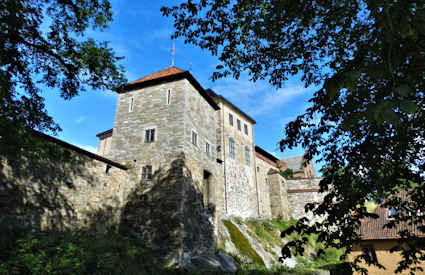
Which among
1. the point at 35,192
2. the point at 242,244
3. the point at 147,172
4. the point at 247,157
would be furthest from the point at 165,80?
the point at 247,157

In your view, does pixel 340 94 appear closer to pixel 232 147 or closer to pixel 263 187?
pixel 232 147

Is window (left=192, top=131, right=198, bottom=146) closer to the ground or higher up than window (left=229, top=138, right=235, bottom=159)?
closer to the ground

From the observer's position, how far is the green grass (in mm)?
13802

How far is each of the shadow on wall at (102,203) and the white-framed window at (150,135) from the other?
182 cm

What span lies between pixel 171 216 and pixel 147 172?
2.67 metres

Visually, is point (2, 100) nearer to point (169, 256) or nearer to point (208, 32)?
point (208, 32)

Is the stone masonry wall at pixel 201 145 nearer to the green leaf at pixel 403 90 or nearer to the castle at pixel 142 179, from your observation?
the castle at pixel 142 179

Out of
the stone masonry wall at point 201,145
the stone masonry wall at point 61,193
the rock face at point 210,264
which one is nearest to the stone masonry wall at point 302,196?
the stone masonry wall at point 201,145

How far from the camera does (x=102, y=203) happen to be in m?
10.8

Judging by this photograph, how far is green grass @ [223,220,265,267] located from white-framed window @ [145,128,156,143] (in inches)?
280

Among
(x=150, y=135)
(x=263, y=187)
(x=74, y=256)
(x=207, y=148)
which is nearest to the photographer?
(x=74, y=256)

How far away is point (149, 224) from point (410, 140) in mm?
9786

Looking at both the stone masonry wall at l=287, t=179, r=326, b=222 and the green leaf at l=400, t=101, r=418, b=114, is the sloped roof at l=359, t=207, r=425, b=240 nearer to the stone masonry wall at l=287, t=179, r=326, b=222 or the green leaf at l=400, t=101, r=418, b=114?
the stone masonry wall at l=287, t=179, r=326, b=222

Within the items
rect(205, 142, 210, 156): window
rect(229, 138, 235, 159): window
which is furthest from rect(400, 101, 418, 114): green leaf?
rect(229, 138, 235, 159): window
